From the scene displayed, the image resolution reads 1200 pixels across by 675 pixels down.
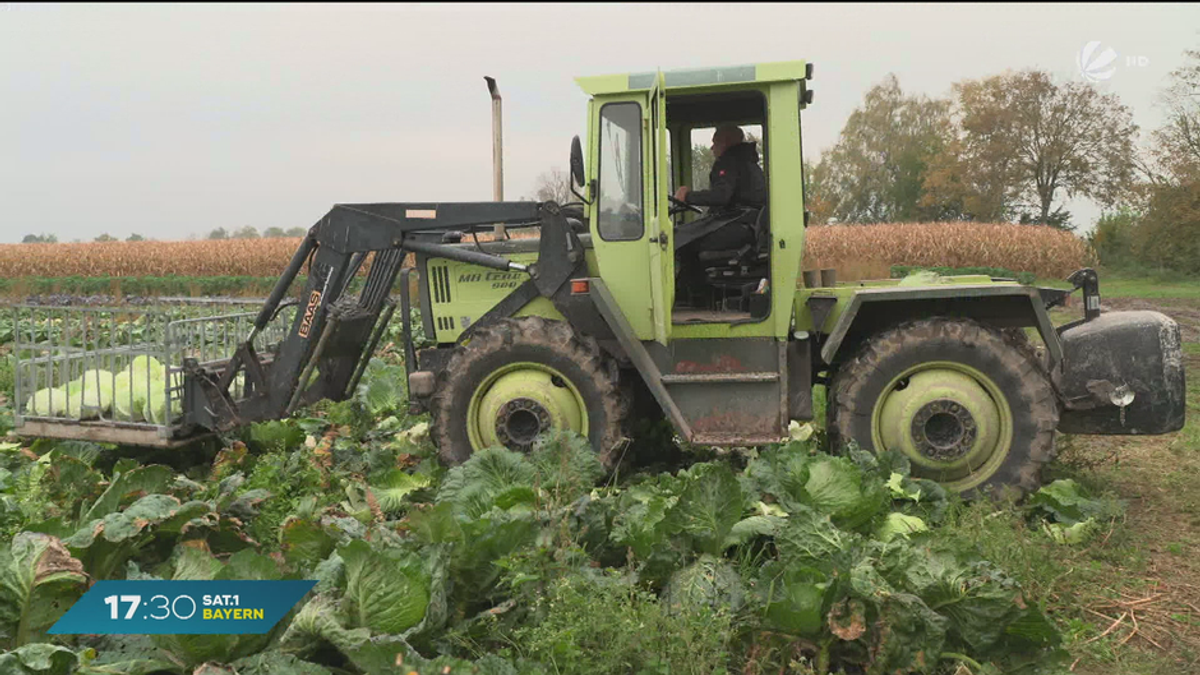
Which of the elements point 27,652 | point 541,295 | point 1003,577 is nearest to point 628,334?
point 541,295

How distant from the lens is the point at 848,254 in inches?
1122

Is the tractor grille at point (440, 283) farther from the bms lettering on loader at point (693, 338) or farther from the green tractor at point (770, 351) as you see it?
the green tractor at point (770, 351)

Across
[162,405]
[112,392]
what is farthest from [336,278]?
[112,392]

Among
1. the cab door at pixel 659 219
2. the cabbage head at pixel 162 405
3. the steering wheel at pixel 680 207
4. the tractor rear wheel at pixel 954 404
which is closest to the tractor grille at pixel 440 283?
the cab door at pixel 659 219

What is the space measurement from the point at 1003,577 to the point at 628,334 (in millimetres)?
2658

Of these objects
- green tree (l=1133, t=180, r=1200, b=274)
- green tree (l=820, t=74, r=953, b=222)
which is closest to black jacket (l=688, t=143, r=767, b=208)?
green tree (l=1133, t=180, r=1200, b=274)

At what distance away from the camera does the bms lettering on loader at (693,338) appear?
5504mm

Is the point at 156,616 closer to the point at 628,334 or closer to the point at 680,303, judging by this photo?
the point at 628,334

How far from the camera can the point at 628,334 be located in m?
5.63

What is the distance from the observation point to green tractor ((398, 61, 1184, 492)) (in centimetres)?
549

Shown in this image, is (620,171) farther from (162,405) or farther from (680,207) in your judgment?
(162,405)

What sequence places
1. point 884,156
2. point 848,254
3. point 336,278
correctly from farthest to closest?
point 884,156
point 848,254
point 336,278

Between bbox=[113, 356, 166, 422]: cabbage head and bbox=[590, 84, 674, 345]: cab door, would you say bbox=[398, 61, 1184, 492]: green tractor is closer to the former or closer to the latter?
bbox=[590, 84, 674, 345]: cab door

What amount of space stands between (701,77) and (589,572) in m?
3.15
